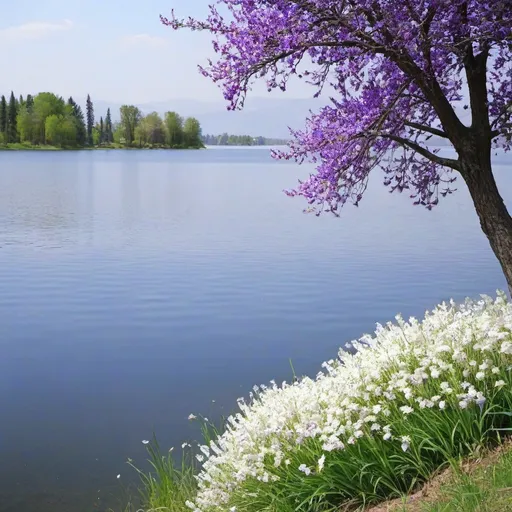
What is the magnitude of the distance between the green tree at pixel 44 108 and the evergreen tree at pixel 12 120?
4723mm

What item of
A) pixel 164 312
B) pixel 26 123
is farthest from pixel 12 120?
pixel 164 312

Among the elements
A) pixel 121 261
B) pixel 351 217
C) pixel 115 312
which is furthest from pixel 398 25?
pixel 351 217

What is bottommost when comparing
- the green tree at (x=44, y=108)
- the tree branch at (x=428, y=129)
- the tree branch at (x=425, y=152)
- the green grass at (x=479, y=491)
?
the green grass at (x=479, y=491)

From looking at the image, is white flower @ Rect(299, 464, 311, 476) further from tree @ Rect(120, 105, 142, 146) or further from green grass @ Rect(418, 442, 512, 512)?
tree @ Rect(120, 105, 142, 146)

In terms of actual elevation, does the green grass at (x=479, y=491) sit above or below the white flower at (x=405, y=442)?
below

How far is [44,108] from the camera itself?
168 m

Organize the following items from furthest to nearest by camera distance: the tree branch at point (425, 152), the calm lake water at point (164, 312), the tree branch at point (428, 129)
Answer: the calm lake water at point (164, 312) → the tree branch at point (428, 129) → the tree branch at point (425, 152)

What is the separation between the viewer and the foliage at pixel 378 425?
6.79 m

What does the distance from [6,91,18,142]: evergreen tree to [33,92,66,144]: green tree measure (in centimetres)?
472

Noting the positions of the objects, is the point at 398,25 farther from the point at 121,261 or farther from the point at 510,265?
the point at 121,261

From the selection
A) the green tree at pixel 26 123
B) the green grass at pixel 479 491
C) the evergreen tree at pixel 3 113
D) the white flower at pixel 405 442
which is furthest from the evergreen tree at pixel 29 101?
the green grass at pixel 479 491

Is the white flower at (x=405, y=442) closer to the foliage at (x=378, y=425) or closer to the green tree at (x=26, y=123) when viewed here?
the foliage at (x=378, y=425)

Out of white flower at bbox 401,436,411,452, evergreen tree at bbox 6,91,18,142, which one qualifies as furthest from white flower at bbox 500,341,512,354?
evergreen tree at bbox 6,91,18,142

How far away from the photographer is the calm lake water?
36.6ft
